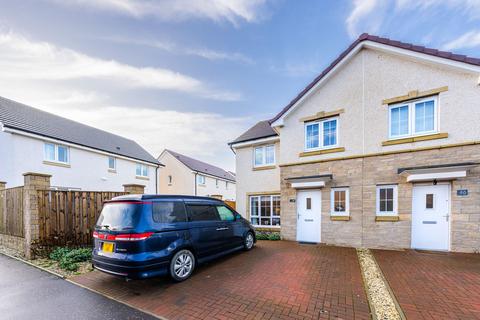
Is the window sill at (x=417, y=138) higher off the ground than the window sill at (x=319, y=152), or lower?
higher

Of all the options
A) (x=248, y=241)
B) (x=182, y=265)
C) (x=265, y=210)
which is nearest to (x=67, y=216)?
(x=182, y=265)

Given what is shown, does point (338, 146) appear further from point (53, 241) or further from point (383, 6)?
point (53, 241)

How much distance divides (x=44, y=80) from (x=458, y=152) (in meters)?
14.4

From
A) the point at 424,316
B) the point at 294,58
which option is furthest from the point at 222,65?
the point at 424,316

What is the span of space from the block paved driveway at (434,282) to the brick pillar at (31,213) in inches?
363

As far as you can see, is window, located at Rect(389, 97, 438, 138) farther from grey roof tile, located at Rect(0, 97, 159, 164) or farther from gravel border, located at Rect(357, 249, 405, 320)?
grey roof tile, located at Rect(0, 97, 159, 164)

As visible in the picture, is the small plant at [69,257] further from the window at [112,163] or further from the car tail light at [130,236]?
the window at [112,163]

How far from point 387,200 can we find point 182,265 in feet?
23.7

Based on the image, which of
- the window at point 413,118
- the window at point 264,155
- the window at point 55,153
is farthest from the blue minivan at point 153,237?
the window at point 55,153

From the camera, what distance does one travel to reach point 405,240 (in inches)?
289

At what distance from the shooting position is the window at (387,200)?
25.0 ft

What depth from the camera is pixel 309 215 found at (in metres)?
9.12

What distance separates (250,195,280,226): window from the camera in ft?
35.7

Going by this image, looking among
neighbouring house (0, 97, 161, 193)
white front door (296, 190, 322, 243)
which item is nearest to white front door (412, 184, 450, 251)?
white front door (296, 190, 322, 243)
